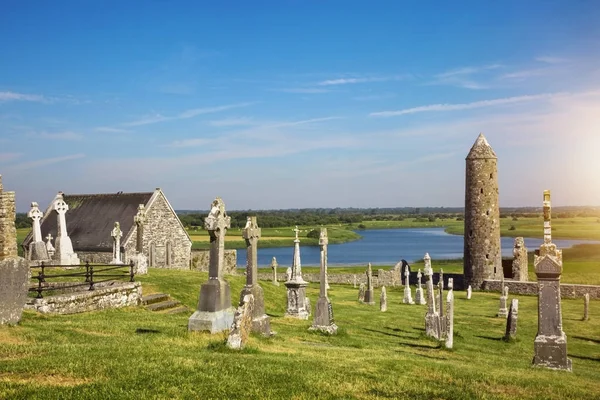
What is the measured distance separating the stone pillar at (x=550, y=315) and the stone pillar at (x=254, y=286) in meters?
6.57

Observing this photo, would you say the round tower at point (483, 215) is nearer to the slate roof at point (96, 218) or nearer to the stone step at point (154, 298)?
the slate roof at point (96, 218)

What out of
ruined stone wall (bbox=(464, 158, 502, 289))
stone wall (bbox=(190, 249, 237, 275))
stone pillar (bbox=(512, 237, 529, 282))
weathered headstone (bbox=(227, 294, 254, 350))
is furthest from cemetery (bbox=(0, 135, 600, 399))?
ruined stone wall (bbox=(464, 158, 502, 289))

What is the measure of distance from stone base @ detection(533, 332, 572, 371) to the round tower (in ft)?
116

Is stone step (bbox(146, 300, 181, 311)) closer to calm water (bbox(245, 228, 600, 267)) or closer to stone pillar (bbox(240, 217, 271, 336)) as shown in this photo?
stone pillar (bbox(240, 217, 271, 336))

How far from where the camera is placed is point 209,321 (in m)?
12.6

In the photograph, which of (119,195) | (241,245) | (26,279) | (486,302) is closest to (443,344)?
(26,279)

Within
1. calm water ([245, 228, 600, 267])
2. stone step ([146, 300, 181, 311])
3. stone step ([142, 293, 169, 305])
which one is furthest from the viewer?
calm water ([245, 228, 600, 267])

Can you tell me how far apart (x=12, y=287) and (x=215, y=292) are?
4.30 meters

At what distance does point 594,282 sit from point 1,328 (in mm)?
47254

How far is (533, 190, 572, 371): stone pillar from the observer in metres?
13.3

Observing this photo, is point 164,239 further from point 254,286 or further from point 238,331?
point 238,331

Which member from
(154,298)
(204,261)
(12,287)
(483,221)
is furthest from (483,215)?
(12,287)

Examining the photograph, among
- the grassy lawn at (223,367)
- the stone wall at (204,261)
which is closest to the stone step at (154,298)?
the grassy lawn at (223,367)

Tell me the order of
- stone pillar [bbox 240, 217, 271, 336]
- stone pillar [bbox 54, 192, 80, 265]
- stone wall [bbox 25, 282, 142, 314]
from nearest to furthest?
stone pillar [bbox 240, 217, 271, 336]
stone wall [bbox 25, 282, 142, 314]
stone pillar [bbox 54, 192, 80, 265]
